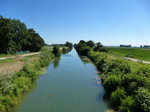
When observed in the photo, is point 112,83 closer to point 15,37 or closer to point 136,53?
point 15,37

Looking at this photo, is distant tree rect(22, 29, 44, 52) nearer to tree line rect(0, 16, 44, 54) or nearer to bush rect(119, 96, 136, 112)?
tree line rect(0, 16, 44, 54)

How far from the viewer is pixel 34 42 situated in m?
43.9

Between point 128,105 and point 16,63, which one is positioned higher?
point 16,63

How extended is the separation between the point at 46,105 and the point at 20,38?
104 ft

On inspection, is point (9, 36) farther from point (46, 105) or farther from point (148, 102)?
point (148, 102)

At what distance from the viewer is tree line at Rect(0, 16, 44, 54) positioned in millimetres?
28625

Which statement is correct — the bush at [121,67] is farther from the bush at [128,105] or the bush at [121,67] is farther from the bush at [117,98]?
the bush at [128,105]

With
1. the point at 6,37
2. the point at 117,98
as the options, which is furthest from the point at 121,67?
the point at 6,37

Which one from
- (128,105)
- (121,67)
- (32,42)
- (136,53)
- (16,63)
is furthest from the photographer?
(136,53)

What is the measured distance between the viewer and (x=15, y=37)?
1353 inches

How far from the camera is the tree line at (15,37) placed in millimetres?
28625

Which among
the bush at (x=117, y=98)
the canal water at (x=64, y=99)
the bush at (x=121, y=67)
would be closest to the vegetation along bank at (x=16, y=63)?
the canal water at (x=64, y=99)

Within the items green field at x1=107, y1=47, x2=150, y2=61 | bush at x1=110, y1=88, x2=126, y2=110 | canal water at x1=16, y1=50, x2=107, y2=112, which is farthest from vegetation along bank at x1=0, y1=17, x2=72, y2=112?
green field at x1=107, y1=47, x2=150, y2=61

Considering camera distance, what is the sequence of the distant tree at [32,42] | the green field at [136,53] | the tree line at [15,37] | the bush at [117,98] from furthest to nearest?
the distant tree at [32,42] → the green field at [136,53] → the tree line at [15,37] → the bush at [117,98]
